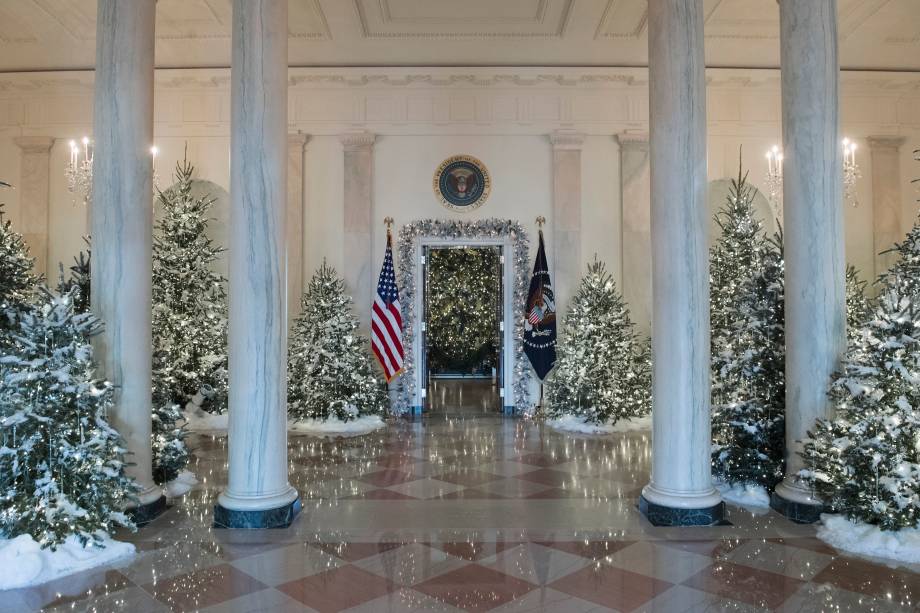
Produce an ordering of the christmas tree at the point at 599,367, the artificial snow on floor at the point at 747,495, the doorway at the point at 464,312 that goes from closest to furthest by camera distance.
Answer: the artificial snow on floor at the point at 747,495
the christmas tree at the point at 599,367
the doorway at the point at 464,312

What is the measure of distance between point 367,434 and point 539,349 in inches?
128

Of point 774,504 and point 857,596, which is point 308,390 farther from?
point 857,596

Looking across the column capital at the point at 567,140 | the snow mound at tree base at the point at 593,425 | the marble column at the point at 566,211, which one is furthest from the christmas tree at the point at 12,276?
the column capital at the point at 567,140

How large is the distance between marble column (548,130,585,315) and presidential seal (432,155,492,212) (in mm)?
1219

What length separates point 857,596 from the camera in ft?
12.9

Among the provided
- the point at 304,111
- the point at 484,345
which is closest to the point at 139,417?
the point at 304,111

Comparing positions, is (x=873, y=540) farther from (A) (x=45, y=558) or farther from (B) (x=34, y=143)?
(B) (x=34, y=143)

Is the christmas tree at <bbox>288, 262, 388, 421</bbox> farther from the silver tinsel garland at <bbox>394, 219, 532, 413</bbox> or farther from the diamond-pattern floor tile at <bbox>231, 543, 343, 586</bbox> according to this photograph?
the diamond-pattern floor tile at <bbox>231, 543, 343, 586</bbox>

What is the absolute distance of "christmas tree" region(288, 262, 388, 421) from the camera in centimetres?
998

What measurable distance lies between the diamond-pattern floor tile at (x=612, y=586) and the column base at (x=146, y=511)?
327cm

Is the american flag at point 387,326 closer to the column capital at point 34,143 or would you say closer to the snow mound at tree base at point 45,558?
the snow mound at tree base at point 45,558

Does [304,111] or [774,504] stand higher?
[304,111]

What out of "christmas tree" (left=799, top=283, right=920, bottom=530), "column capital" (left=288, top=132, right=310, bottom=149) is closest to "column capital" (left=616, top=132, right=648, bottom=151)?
"column capital" (left=288, top=132, right=310, bottom=149)

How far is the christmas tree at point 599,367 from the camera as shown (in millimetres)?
9891
